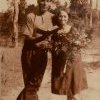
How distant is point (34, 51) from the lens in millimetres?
Result: 3477

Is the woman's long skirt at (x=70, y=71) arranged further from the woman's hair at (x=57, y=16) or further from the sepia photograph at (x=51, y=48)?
the woman's hair at (x=57, y=16)

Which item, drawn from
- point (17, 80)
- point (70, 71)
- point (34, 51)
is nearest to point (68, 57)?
point (70, 71)

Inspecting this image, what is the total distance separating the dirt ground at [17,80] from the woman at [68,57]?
1.3 inches

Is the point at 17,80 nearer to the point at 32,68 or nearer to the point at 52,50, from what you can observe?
the point at 32,68

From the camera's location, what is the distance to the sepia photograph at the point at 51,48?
3465mm

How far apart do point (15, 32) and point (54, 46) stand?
0.25 metres

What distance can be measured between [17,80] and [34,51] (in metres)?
0.20

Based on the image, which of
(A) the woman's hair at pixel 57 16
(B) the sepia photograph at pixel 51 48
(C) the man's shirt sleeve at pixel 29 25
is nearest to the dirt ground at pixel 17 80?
(B) the sepia photograph at pixel 51 48

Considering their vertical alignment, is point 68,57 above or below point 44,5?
below

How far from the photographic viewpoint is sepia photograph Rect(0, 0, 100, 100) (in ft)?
11.4

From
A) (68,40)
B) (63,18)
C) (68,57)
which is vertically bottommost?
(68,57)

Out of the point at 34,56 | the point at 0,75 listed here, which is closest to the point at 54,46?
the point at 34,56

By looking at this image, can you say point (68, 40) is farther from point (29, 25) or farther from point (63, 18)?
point (29, 25)

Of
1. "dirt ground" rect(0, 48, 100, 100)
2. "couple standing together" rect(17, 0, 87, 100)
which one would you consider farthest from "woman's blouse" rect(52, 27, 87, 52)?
"dirt ground" rect(0, 48, 100, 100)
